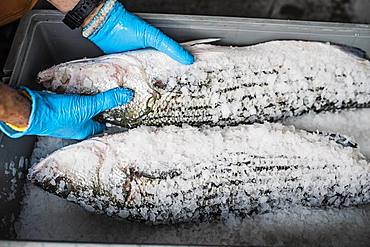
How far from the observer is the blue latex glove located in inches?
61.3

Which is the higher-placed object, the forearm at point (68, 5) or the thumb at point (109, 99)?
the forearm at point (68, 5)

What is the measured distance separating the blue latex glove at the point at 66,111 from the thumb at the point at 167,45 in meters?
0.21

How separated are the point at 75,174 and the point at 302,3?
1931 mm

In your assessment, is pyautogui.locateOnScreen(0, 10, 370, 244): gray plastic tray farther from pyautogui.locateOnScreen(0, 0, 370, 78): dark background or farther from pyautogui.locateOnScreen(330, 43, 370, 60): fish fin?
pyautogui.locateOnScreen(0, 0, 370, 78): dark background

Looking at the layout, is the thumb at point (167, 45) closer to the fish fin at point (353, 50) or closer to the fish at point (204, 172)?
the fish at point (204, 172)

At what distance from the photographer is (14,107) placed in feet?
4.78

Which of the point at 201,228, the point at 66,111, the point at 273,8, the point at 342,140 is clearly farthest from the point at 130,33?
the point at 273,8

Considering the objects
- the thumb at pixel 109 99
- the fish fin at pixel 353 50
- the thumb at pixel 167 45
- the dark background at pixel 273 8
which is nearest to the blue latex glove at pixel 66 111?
the thumb at pixel 109 99

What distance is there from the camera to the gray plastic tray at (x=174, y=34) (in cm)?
189

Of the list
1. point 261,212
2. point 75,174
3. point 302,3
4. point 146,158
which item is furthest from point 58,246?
point 302,3

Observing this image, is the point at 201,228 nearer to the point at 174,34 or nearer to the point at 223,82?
the point at 223,82

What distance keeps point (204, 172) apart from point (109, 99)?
0.43 m

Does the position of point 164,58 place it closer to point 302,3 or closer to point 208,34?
point 208,34

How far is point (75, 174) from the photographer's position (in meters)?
1.62
